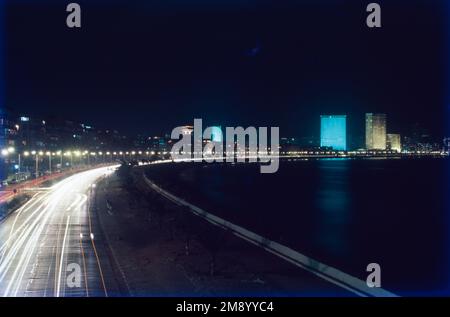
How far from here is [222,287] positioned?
17984 mm

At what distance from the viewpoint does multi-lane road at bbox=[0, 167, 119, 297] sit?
17.9 m

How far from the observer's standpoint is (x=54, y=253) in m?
23.7

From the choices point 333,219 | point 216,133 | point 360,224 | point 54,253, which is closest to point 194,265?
point 54,253

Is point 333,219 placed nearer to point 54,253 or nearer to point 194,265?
point 194,265

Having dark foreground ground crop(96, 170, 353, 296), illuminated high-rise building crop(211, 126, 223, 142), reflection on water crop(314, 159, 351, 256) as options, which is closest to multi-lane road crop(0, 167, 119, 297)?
dark foreground ground crop(96, 170, 353, 296)

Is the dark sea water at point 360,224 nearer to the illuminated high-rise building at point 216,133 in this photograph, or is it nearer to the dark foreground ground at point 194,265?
the dark foreground ground at point 194,265

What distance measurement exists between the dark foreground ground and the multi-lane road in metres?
0.78

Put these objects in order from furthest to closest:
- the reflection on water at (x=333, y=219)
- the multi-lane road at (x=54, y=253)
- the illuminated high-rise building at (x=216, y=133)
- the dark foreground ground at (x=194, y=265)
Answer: the illuminated high-rise building at (x=216, y=133) < the reflection on water at (x=333, y=219) < the multi-lane road at (x=54, y=253) < the dark foreground ground at (x=194, y=265)

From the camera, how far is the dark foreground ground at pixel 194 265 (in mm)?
17594

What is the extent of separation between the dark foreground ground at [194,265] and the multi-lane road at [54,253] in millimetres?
779

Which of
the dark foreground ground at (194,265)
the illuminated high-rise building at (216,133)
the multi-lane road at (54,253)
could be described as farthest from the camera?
the illuminated high-rise building at (216,133)

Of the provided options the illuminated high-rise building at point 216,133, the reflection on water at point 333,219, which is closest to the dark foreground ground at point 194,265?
the reflection on water at point 333,219

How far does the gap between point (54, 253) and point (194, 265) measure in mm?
6057
